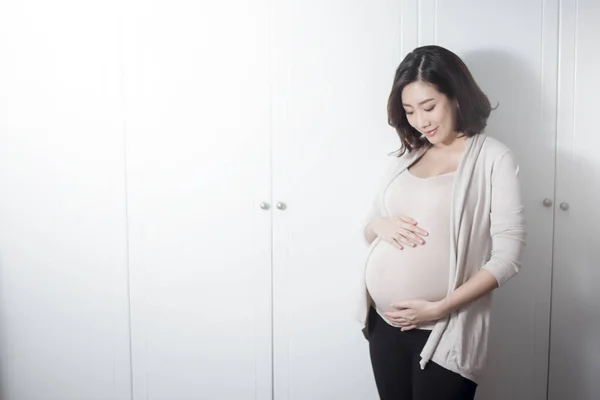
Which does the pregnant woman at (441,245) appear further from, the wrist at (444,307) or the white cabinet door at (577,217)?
the white cabinet door at (577,217)

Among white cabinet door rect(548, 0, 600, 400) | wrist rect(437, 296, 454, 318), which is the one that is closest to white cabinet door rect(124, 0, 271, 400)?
wrist rect(437, 296, 454, 318)

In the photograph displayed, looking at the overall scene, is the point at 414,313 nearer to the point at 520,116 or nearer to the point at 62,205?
the point at 520,116

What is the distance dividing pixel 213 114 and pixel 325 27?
0.46 meters

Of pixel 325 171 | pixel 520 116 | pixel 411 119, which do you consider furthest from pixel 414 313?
pixel 520 116

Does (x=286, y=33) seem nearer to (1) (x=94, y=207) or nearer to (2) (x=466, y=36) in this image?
(2) (x=466, y=36)

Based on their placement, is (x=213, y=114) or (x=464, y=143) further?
(x=213, y=114)

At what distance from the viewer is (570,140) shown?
5.11ft

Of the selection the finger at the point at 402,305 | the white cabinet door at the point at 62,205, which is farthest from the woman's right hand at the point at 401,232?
the white cabinet door at the point at 62,205

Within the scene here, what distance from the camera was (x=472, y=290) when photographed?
120cm

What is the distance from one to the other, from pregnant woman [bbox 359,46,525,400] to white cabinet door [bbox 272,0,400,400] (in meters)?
0.27

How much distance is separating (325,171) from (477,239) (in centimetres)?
59

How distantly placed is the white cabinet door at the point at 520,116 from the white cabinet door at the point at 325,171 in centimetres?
19

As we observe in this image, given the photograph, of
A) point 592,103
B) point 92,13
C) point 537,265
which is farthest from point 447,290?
point 92,13

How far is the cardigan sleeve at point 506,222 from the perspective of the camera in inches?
46.8
